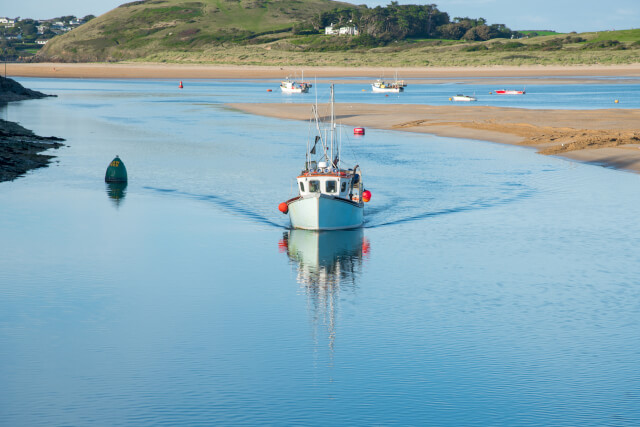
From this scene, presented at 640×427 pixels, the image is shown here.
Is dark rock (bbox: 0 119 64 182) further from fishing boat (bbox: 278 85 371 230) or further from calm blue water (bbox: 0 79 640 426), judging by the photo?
fishing boat (bbox: 278 85 371 230)

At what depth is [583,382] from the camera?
19.9 meters

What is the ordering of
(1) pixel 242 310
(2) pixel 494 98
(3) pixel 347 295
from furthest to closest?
(2) pixel 494 98
(3) pixel 347 295
(1) pixel 242 310

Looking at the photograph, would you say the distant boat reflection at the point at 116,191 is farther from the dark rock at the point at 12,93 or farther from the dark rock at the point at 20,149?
the dark rock at the point at 12,93

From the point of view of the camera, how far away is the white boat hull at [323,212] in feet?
119

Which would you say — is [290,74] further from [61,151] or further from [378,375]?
[378,375]

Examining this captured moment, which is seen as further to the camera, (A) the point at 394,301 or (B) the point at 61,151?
(B) the point at 61,151

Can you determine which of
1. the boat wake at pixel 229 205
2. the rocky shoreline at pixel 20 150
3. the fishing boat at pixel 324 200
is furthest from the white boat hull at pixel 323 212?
the rocky shoreline at pixel 20 150

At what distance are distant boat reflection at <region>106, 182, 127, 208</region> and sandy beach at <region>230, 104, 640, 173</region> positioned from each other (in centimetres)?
3399

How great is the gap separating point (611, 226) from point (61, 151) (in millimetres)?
46368

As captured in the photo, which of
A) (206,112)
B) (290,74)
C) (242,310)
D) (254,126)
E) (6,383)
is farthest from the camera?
(290,74)

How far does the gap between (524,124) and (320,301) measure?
57264mm

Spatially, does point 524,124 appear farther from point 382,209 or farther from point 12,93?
point 12,93

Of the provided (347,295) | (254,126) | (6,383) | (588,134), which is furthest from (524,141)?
(6,383)

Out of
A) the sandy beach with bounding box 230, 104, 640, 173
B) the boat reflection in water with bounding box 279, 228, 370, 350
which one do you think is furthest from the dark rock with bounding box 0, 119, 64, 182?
the sandy beach with bounding box 230, 104, 640, 173
